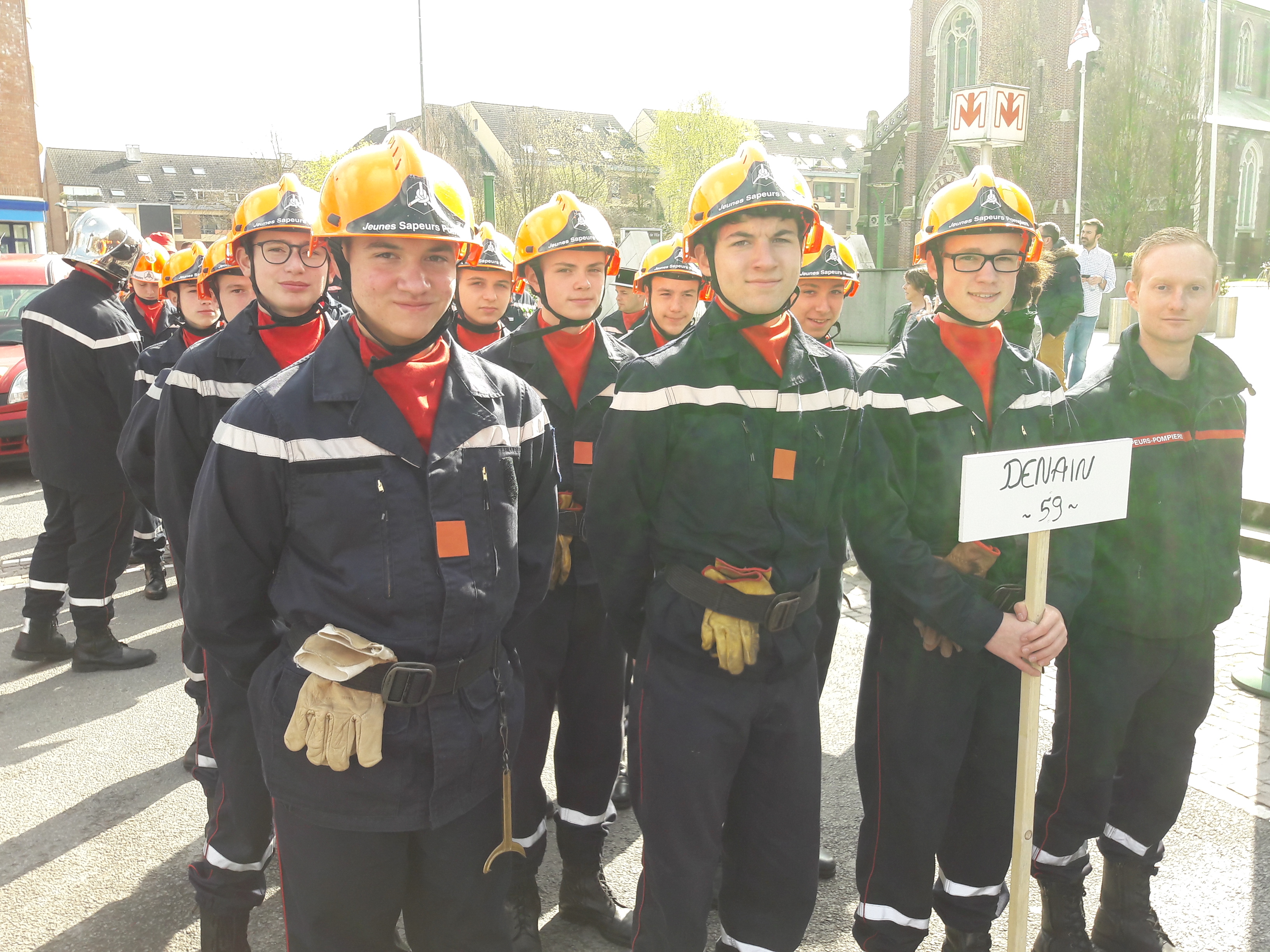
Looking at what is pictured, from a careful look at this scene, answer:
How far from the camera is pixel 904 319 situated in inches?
387

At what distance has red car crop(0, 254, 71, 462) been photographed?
1059cm

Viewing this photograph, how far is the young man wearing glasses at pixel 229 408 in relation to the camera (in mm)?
3045

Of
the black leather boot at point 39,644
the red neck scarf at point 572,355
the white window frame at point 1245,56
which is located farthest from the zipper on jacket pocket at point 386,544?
the white window frame at point 1245,56

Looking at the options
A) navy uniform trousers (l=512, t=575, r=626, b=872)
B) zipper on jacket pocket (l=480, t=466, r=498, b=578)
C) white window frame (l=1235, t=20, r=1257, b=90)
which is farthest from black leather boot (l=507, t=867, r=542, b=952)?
white window frame (l=1235, t=20, r=1257, b=90)

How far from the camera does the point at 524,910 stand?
323 cm

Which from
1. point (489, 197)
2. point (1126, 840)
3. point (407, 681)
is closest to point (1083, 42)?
point (489, 197)

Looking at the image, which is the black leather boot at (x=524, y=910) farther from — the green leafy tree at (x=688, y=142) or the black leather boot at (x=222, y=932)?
the green leafy tree at (x=688, y=142)

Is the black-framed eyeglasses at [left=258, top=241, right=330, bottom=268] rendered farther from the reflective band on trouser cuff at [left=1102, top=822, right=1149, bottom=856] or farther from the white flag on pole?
the white flag on pole

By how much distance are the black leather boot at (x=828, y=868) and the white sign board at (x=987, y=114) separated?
1340 centimetres

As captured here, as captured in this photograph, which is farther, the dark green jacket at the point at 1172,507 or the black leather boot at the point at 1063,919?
the black leather boot at the point at 1063,919

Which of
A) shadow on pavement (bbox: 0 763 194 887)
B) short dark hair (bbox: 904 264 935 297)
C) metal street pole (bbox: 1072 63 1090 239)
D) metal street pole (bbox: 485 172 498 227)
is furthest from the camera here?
metal street pole (bbox: 1072 63 1090 239)

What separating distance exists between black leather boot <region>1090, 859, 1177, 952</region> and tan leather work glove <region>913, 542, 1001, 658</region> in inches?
45.6

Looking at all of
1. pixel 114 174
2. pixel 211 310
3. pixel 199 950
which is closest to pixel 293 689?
pixel 199 950

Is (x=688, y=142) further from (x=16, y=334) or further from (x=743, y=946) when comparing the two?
(x=743, y=946)
